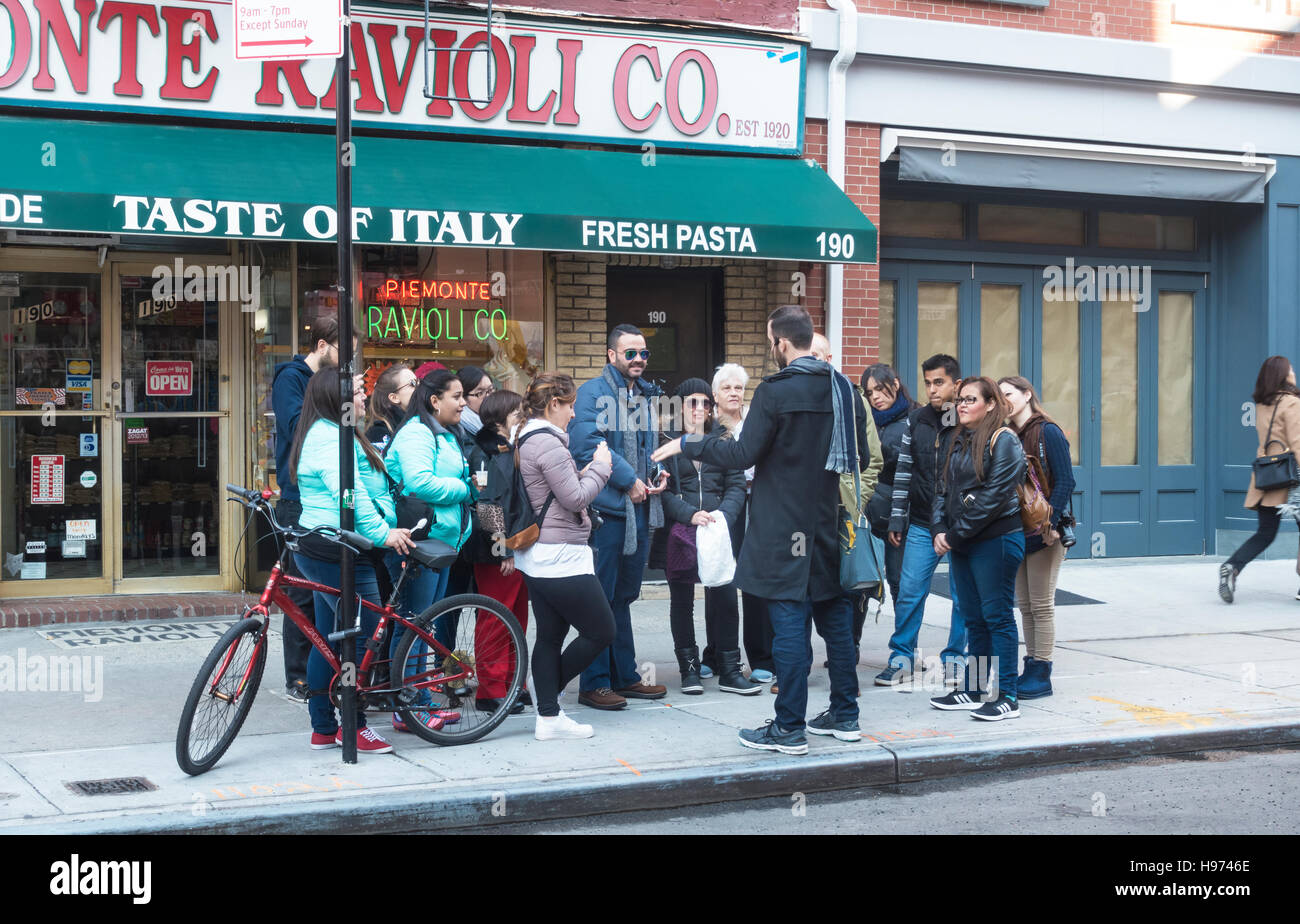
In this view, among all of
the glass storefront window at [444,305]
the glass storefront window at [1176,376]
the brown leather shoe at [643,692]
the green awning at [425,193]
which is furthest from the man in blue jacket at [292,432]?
the glass storefront window at [1176,376]

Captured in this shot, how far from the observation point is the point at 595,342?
1128cm

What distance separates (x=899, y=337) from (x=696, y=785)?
737 cm

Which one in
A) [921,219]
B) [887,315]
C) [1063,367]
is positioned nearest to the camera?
[887,315]

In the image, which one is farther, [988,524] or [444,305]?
[444,305]

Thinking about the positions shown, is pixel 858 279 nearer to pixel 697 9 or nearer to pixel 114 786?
pixel 697 9

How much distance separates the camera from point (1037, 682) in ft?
25.7

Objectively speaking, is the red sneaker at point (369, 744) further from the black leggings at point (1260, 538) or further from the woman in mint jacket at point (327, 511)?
the black leggings at point (1260, 538)

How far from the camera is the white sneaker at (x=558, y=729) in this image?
676cm

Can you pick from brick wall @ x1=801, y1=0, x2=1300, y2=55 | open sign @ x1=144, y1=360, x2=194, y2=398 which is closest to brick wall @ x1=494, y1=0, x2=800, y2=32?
brick wall @ x1=801, y1=0, x2=1300, y2=55

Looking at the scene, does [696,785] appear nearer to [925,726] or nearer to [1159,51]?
[925,726]

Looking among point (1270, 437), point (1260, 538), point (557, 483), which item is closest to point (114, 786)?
point (557, 483)

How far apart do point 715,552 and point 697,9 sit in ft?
17.7
